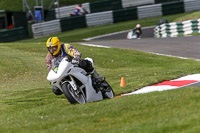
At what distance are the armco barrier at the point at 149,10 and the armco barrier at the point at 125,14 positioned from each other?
15.9 inches

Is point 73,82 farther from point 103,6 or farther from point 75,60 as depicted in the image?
point 103,6

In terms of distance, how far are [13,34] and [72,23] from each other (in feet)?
15.1

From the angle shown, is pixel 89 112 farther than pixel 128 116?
Yes

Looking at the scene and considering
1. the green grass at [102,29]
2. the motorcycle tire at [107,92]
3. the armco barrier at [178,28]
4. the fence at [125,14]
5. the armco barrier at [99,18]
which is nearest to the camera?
the motorcycle tire at [107,92]

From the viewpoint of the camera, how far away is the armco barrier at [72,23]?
35.9 m

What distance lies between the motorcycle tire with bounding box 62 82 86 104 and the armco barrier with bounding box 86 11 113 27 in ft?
89.4

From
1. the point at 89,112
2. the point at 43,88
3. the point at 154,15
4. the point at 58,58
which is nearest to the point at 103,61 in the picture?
the point at 43,88

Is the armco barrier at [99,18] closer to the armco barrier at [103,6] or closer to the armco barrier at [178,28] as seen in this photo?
the armco barrier at [103,6]

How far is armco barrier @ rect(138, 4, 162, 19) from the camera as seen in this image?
3716 cm

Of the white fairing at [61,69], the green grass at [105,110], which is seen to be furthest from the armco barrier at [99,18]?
the white fairing at [61,69]

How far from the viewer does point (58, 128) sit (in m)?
6.99

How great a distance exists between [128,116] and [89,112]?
111 centimetres

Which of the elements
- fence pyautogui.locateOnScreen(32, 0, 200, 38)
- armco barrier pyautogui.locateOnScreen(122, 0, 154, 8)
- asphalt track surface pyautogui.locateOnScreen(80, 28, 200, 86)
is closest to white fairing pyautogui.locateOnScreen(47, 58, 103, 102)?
asphalt track surface pyautogui.locateOnScreen(80, 28, 200, 86)

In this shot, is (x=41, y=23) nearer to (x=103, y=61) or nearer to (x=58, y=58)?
(x=103, y=61)
